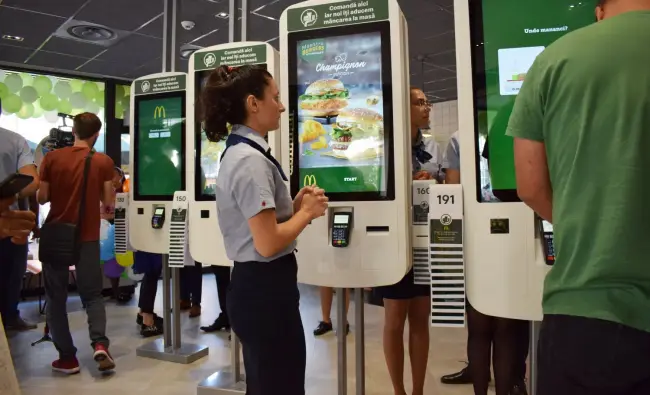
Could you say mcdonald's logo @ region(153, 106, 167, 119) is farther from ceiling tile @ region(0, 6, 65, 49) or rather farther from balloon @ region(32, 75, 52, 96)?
balloon @ region(32, 75, 52, 96)

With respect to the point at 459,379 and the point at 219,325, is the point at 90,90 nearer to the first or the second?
the point at 219,325

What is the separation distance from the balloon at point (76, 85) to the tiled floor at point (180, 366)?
13.9 ft

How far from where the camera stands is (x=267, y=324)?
5.26 ft

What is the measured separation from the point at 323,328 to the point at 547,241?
9.98 ft

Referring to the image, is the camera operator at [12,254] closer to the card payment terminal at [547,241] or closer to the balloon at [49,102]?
the card payment terminal at [547,241]

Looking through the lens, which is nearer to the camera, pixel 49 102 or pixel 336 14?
pixel 336 14

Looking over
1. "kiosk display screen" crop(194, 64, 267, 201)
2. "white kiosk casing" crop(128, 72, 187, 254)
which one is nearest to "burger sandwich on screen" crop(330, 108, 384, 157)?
"kiosk display screen" crop(194, 64, 267, 201)

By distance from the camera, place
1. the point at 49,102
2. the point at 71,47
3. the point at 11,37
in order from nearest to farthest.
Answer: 1. the point at 11,37
2. the point at 71,47
3. the point at 49,102

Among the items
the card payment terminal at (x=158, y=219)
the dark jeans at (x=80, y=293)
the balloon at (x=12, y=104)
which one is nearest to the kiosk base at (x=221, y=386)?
the dark jeans at (x=80, y=293)

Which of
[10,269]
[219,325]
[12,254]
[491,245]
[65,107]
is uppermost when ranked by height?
[65,107]

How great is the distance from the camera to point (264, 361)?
162cm

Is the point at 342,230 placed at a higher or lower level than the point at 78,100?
lower

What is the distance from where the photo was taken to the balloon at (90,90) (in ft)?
25.9

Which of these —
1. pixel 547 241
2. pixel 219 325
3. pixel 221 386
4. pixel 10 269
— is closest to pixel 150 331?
pixel 219 325
